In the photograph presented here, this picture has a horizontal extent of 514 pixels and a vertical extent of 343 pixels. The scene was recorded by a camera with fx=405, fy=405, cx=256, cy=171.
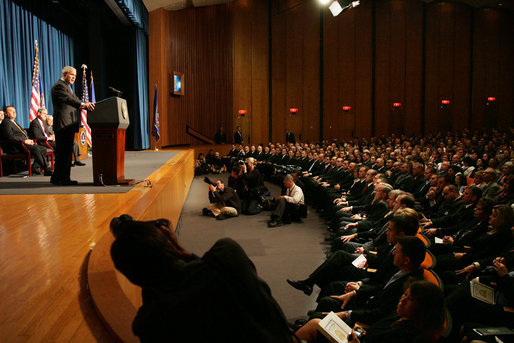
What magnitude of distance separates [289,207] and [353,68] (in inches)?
501

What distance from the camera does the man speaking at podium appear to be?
3949mm

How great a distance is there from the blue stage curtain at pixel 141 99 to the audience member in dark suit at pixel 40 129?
6268 mm

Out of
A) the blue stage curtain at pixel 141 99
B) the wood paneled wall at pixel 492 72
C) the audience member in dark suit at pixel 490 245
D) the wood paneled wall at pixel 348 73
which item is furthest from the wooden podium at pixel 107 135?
the wood paneled wall at pixel 492 72

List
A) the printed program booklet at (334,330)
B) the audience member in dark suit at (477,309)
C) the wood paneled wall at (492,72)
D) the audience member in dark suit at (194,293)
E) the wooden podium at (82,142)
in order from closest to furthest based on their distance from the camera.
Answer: the audience member in dark suit at (194,293), the audience member in dark suit at (477,309), the printed program booklet at (334,330), the wooden podium at (82,142), the wood paneled wall at (492,72)

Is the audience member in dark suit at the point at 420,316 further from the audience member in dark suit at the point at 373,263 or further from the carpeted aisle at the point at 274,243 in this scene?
the carpeted aisle at the point at 274,243

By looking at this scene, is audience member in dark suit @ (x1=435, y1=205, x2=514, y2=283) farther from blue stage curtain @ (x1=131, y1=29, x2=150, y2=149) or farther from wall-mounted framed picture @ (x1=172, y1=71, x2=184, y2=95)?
wall-mounted framed picture @ (x1=172, y1=71, x2=184, y2=95)

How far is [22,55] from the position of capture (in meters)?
7.78

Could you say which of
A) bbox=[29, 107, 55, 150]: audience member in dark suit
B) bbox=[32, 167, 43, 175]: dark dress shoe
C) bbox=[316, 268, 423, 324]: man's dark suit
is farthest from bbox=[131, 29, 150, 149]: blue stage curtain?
bbox=[316, 268, 423, 324]: man's dark suit

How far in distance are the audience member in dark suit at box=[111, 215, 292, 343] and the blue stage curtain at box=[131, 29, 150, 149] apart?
41.3 ft

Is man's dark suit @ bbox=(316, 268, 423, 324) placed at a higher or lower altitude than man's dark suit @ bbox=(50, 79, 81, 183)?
lower

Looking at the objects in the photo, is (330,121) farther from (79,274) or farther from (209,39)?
(79,274)

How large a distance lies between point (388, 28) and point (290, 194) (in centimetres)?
1393

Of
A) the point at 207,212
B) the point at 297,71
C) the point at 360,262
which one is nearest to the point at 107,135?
the point at 360,262

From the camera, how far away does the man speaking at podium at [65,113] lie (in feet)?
13.0
